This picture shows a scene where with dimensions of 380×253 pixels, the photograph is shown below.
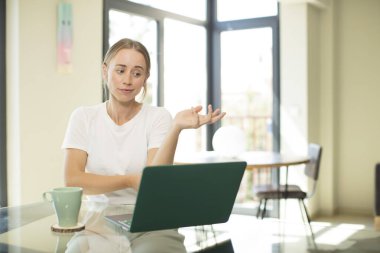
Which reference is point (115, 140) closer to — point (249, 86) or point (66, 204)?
point (66, 204)

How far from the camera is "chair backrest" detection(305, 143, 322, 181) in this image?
3.90 meters

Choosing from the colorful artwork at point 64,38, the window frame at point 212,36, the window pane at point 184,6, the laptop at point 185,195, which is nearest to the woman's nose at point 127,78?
the laptop at point 185,195

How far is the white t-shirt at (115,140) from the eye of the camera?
1.66 metres

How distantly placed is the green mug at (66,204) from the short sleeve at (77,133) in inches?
19.4

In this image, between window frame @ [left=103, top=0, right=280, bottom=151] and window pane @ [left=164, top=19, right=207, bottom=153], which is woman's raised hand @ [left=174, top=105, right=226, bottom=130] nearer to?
window frame @ [left=103, top=0, right=280, bottom=151]

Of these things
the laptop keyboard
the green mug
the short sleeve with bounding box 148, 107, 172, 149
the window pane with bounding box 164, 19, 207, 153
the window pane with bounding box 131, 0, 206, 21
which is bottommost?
the laptop keyboard

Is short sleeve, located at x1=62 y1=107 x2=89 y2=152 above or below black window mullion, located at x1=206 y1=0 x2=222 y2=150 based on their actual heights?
below

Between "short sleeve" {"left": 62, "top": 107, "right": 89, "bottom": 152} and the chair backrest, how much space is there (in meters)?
2.60

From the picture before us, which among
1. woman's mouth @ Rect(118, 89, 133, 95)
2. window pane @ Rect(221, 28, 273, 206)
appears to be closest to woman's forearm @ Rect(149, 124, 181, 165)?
woman's mouth @ Rect(118, 89, 133, 95)

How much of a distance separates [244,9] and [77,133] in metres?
3.96

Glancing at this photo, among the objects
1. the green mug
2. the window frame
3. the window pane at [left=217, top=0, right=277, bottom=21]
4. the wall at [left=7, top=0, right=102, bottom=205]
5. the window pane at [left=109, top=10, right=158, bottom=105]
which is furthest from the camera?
the window pane at [left=217, top=0, right=277, bottom=21]

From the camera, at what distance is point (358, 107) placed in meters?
5.08

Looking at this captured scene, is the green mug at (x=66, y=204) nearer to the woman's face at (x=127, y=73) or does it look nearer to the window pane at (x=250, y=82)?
the woman's face at (x=127, y=73)

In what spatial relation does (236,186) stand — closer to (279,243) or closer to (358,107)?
(279,243)
